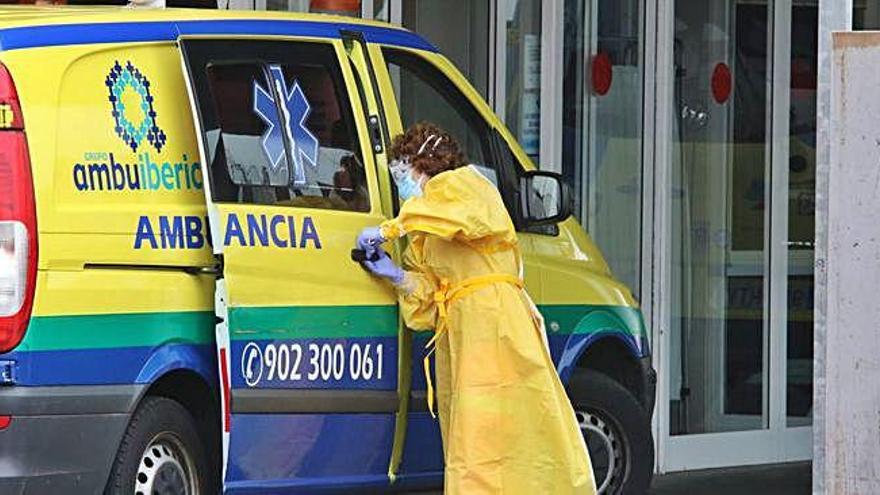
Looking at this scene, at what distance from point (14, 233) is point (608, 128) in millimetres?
5525

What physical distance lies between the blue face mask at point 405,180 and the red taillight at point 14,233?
5.26 ft

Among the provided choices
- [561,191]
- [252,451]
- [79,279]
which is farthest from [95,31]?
[561,191]

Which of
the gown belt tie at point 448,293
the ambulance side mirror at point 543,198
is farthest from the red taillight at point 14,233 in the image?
the ambulance side mirror at point 543,198

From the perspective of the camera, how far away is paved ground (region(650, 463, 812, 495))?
10.6m

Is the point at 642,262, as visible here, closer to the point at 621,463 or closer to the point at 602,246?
the point at 602,246

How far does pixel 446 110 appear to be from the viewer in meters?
7.98

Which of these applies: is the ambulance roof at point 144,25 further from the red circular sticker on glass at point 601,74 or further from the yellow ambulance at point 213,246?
the red circular sticker on glass at point 601,74

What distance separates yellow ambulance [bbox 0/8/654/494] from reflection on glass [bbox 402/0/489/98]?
2521 mm

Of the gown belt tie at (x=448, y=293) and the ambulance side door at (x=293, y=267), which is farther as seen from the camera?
the gown belt tie at (x=448, y=293)

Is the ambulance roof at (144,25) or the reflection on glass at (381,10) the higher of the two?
the reflection on glass at (381,10)

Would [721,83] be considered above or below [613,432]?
above

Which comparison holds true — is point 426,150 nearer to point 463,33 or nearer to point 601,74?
point 463,33

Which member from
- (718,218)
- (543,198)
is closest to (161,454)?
(543,198)

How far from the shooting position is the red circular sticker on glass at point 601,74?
10.9 meters
